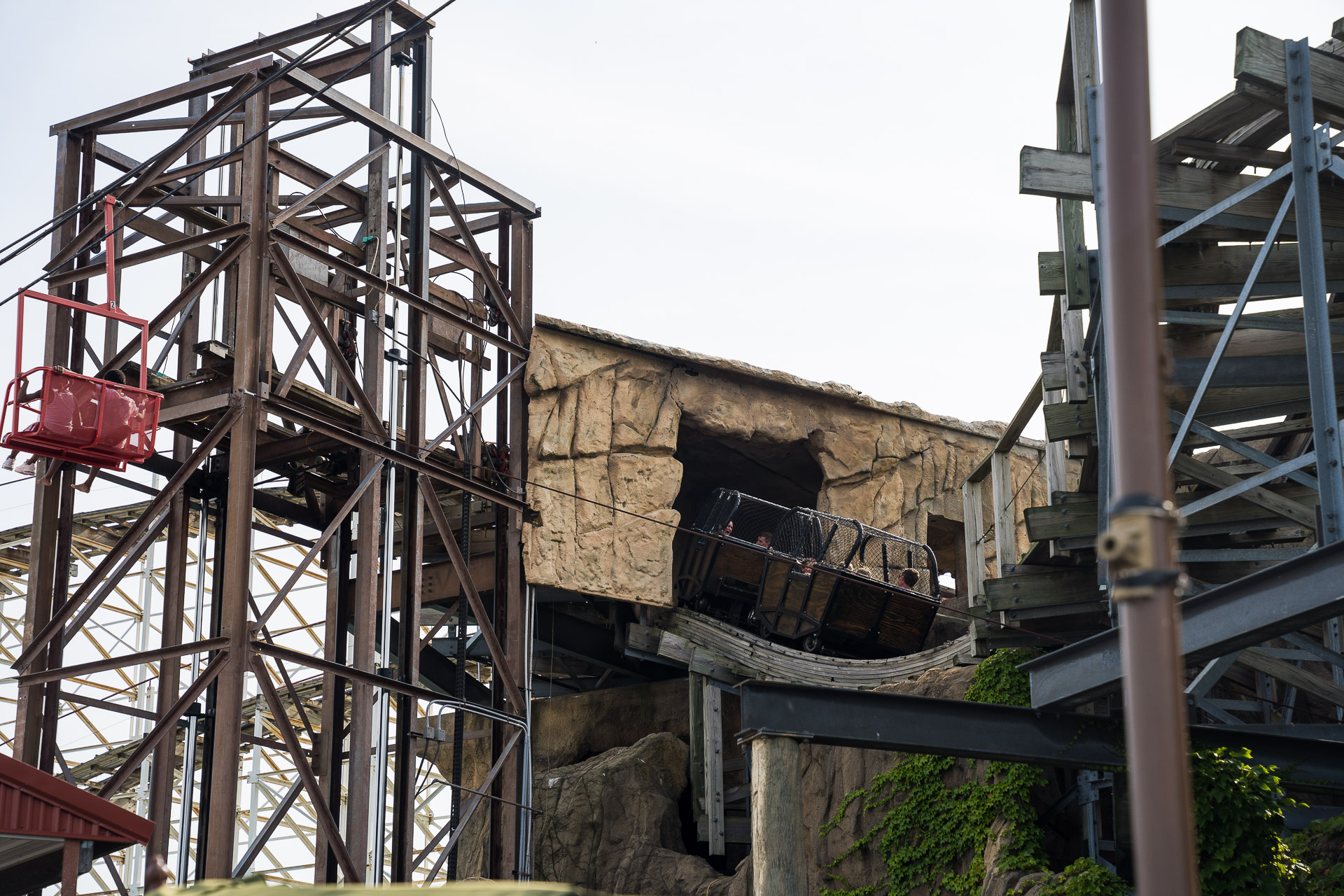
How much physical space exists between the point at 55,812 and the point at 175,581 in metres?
6.13

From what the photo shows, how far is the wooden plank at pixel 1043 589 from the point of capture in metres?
15.9

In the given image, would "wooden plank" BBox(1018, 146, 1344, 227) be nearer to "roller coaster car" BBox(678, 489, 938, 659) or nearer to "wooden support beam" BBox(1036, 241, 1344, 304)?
"wooden support beam" BBox(1036, 241, 1344, 304)

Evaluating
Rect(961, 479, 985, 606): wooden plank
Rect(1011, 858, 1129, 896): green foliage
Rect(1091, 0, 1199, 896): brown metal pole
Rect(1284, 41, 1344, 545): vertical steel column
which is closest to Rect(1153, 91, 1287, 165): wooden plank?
Rect(1284, 41, 1344, 545): vertical steel column

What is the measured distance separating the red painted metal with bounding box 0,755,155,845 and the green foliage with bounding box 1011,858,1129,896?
8411mm

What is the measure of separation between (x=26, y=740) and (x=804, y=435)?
43.4ft

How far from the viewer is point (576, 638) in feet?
79.9

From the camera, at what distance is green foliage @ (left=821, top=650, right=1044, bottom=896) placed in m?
16.3

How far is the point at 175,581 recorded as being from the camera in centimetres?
1728

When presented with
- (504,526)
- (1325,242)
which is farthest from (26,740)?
(1325,242)

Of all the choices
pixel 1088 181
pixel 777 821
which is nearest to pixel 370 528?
pixel 777 821

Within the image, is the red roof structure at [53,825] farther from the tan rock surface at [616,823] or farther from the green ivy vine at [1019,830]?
the tan rock surface at [616,823]

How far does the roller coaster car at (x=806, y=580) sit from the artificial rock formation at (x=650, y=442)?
809 millimetres

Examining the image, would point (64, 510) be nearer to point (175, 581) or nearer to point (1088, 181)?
point (175, 581)

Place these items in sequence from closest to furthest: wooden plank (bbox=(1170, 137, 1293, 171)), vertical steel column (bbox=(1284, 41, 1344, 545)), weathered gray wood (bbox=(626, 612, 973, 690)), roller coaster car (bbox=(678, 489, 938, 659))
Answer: vertical steel column (bbox=(1284, 41, 1344, 545)), wooden plank (bbox=(1170, 137, 1293, 171)), weathered gray wood (bbox=(626, 612, 973, 690)), roller coaster car (bbox=(678, 489, 938, 659))
